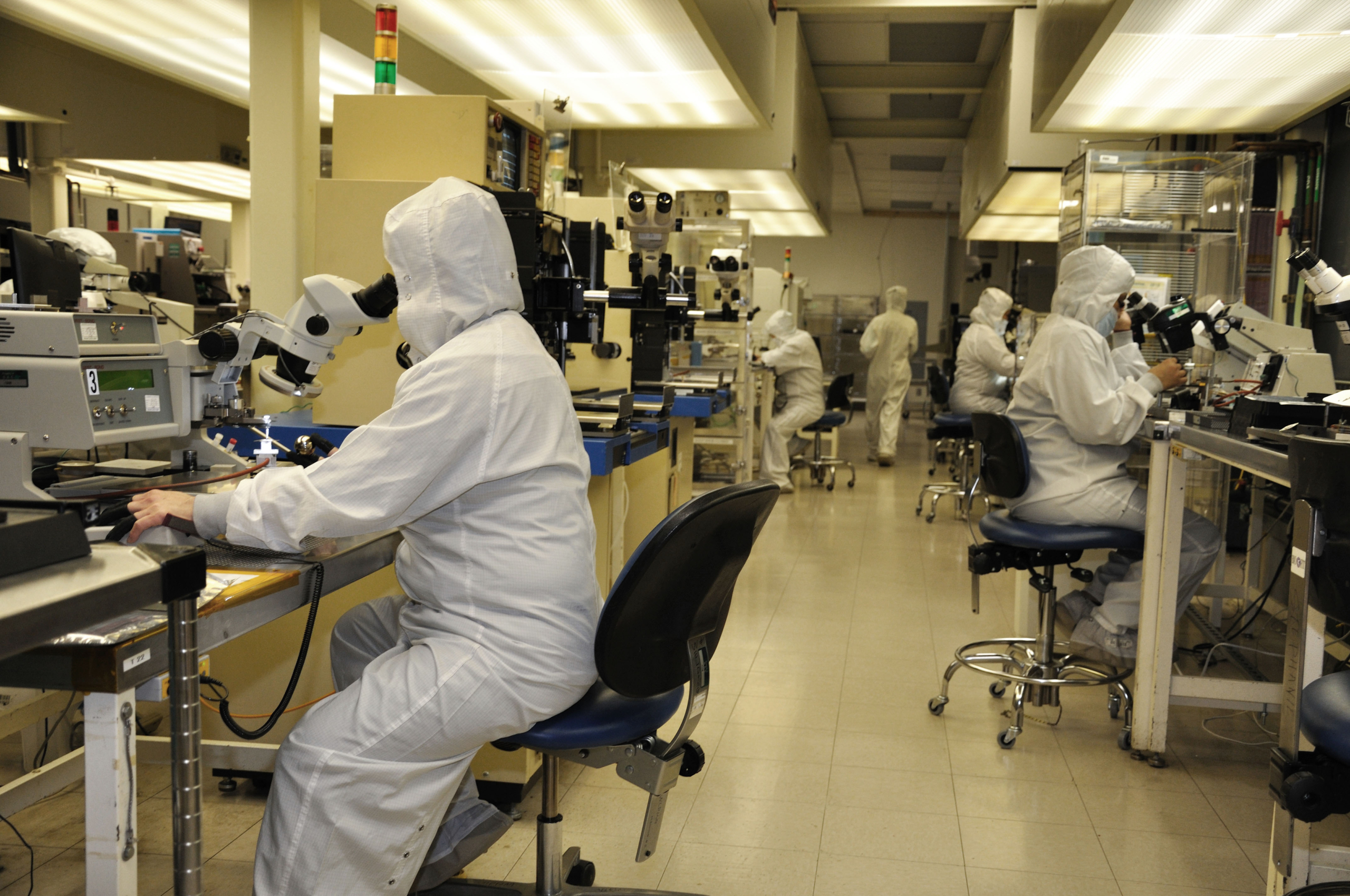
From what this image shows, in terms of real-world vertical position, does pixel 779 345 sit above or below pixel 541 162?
below

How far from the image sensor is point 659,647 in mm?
1577

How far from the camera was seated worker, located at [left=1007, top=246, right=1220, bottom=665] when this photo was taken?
3.13 meters

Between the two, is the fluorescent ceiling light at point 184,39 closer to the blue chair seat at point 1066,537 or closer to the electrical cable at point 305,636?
the electrical cable at point 305,636

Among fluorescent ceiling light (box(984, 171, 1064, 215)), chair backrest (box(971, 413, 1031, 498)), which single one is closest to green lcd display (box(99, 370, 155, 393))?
chair backrest (box(971, 413, 1031, 498))

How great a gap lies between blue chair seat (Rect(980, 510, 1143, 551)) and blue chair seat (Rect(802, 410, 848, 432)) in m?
4.83

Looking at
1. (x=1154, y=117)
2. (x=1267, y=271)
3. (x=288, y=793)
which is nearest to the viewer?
(x=288, y=793)

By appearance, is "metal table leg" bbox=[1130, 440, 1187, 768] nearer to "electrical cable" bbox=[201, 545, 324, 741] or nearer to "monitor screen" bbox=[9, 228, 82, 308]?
"electrical cable" bbox=[201, 545, 324, 741]

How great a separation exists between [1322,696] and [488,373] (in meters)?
1.40

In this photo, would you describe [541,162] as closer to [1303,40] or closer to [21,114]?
[1303,40]

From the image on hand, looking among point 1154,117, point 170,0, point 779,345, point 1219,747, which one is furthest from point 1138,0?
point 779,345

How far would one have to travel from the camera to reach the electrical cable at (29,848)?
2082mm

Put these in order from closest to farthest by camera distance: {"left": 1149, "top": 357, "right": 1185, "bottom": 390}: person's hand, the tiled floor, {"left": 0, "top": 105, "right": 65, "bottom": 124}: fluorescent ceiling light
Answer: the tiled floor, {"left": 1149, "top": 357, "right": 1185, "bottom": 390}: person's hand, {"left": 0, "top": 105, "right": 65, "bottom": 124}: fluorescent ceiling light

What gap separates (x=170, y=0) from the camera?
134 inches

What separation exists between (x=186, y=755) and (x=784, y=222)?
10368 mm
